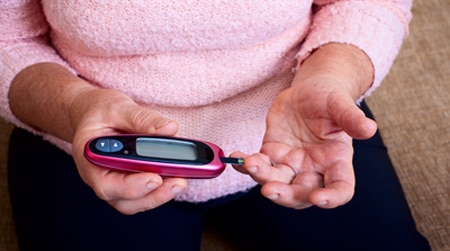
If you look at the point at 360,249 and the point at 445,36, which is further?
the point at 445,36

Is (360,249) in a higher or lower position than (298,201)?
lower

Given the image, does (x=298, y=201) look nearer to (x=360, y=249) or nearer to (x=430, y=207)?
(x=360, y=249)

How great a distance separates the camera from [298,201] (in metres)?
0.59

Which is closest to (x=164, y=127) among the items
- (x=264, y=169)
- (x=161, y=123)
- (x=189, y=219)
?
(x=161, y=123)

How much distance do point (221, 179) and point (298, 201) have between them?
0.20 metres

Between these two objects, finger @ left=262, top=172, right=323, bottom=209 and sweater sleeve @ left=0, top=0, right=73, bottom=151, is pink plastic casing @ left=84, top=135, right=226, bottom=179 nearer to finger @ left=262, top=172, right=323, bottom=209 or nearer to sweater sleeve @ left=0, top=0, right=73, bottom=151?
finger @ left=262, top=172, right=323, bottom=209

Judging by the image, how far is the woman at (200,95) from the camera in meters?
0.69

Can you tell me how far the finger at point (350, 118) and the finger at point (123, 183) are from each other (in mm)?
194

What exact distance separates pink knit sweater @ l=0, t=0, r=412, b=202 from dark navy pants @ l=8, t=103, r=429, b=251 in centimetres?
4

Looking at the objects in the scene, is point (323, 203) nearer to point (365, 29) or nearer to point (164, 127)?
point (164, 127)

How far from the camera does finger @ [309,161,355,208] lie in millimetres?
561

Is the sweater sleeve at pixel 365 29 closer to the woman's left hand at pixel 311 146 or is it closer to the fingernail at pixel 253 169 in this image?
the woman's left hand at pixel 311 146

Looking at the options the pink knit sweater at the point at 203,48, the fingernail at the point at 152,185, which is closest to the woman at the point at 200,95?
the pink knit sweater at the point at 203,48

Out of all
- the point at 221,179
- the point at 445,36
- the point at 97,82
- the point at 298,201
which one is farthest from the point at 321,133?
the point at 445,36
